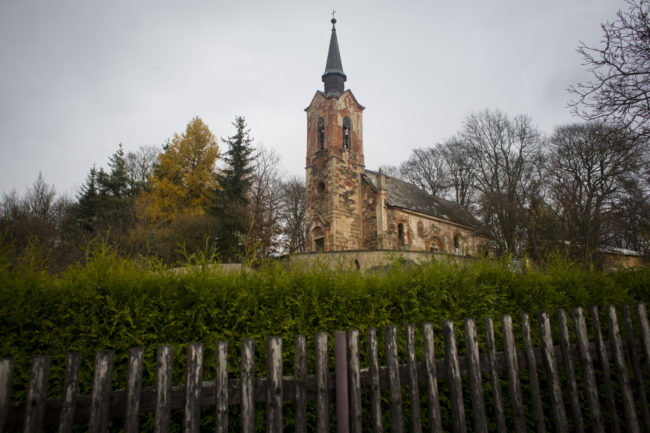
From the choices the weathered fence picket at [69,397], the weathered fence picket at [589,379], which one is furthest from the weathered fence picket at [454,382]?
the weathered fence picket at [69,397]

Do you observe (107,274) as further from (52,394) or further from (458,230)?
(458,230)

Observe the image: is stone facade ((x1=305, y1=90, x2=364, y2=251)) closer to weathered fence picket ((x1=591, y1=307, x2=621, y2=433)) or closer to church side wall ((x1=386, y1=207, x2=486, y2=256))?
church side wall ((x1=386, y1=207, x2=486, y2=256))

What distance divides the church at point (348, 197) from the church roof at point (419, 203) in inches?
5.0

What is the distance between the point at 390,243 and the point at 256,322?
65.8 ft

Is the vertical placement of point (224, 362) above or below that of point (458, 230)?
below

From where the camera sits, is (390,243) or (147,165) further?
(147,165)

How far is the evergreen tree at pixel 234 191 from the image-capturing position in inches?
797

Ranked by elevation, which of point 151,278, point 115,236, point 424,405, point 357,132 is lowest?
point 424,405

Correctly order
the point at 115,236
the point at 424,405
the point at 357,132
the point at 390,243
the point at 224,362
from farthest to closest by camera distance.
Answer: the point at 357,132, the point at 390,243, the point at 115,236, the point at 424,405, the point at 224,362

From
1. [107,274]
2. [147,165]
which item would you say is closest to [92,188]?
[147,165]

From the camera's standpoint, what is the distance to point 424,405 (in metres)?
3.58

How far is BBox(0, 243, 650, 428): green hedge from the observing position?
2.81 m

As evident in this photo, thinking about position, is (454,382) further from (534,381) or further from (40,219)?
(40,219)

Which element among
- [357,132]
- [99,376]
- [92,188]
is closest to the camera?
[99,376]
